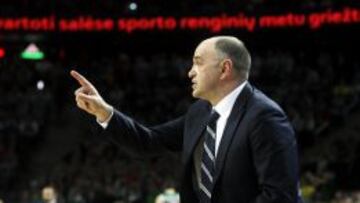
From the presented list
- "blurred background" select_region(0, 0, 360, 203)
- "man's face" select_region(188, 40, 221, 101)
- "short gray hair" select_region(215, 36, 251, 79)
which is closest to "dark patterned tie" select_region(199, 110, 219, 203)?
"man's face" select_region(188, 40, 221, 101)

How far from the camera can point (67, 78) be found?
18.8m

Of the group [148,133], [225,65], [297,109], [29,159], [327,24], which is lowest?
[29,159]

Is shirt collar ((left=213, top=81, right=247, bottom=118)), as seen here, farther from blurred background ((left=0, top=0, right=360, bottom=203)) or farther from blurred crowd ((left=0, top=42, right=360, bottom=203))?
blurred background ((left=0, top=0, right=360, bottom=203))

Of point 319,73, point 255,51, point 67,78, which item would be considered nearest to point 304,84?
point 319,73

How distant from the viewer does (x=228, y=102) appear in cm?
323

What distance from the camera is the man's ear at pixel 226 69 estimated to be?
3188 millimetres

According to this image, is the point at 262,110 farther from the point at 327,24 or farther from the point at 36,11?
the point at 36,11

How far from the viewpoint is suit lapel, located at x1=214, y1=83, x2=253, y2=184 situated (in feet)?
10.2

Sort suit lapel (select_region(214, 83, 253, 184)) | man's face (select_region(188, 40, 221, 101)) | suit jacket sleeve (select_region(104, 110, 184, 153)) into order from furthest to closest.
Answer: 1. suit jacket sleeve (select_region(104, 110, 184, 153))
2. man's face (select_region(188, 40, 221, 101))
3. suit lapel (select_region(214, 83, 253, 184))

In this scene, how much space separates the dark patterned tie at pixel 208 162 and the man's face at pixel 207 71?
0.42ft

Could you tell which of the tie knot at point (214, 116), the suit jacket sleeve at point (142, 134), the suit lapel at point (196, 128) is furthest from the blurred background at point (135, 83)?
the tie knot at point (214, 116)

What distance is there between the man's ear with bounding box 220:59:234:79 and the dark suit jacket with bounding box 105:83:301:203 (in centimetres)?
10

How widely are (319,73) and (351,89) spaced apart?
1.25m

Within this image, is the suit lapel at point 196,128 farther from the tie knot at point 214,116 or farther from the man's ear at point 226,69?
the man's ear at point 226,69
